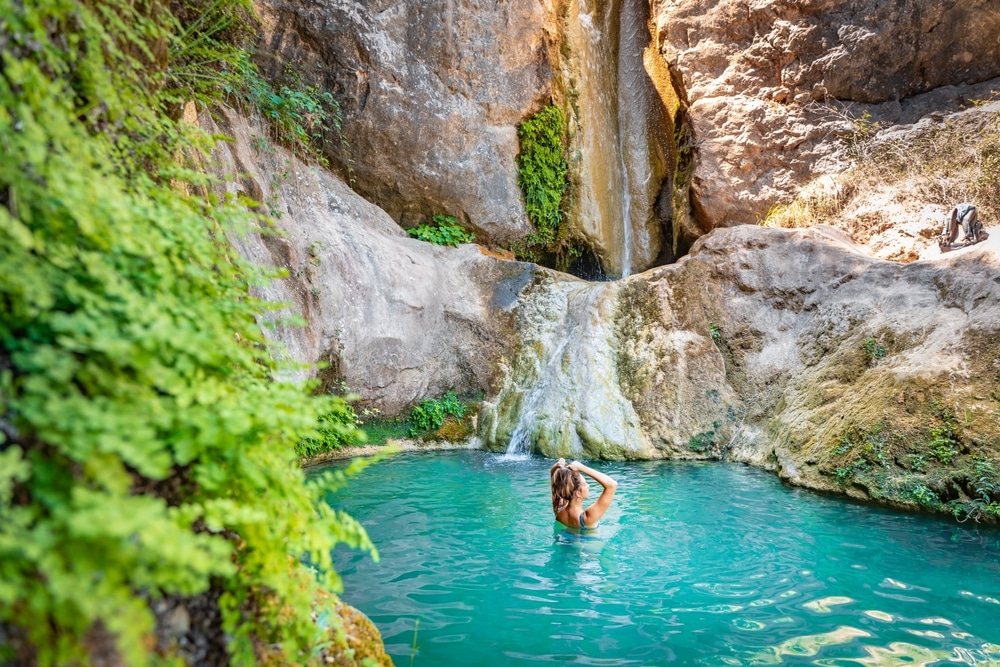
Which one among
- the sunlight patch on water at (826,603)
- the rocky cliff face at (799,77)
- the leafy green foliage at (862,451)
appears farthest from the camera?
the rocky cliff face at (799,77)

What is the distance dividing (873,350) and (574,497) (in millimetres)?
4790

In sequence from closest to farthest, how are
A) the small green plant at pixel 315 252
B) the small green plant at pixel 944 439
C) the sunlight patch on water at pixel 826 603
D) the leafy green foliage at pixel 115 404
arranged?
the leafy green foliage at pixel 115 404, the sunlight patch on water at pixel 826 603, the small green plant at pixel 944 439, the small green plant at pixel 315 252

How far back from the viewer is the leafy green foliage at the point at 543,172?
1341 centimetres

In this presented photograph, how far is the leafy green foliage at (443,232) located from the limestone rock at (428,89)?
20 centimetres

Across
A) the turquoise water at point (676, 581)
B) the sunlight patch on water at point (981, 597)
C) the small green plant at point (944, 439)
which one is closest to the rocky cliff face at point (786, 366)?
the small green plant at point (944, 439)

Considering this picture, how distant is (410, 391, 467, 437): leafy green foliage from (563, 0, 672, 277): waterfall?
5803 mm

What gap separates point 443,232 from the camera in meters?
12.6

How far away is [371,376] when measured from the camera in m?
9.79

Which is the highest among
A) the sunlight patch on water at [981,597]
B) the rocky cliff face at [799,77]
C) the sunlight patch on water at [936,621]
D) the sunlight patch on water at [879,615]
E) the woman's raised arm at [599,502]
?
the rocky cliff face at [799,77]

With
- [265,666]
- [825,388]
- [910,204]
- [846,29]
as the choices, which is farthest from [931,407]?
[846,29]

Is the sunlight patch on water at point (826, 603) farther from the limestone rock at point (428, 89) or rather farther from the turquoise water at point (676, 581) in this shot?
the limestone rock at point (428, 89)

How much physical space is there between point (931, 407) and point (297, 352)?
7791mm

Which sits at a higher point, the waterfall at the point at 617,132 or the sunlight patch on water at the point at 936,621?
the waterfall at the point at 617,132

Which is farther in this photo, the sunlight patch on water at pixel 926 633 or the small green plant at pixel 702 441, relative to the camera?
the small green plant at pixel 702 441
